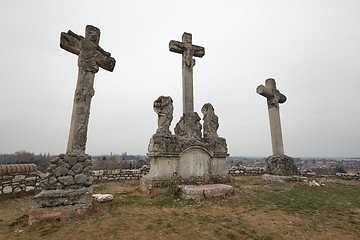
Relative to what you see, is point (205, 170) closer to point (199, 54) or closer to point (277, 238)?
point (277, 238)

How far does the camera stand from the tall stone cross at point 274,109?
35.0 feet

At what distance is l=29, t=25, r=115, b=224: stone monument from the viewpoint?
441 centimetres

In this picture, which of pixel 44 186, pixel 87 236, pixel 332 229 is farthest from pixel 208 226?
pixel 44 186

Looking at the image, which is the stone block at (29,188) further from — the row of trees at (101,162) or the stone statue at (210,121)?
the stone statue at (210,121)

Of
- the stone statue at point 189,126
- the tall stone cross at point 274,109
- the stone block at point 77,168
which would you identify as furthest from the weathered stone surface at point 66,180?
the tall stone cross at point 274,109

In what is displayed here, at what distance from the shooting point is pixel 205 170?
310 inches

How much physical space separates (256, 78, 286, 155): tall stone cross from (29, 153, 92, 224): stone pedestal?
896 cm

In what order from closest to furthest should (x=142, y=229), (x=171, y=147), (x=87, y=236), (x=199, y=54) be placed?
(x=87, y=236) < (x=142, y=229) < (x=171, y=147) < (x=199, y=54)

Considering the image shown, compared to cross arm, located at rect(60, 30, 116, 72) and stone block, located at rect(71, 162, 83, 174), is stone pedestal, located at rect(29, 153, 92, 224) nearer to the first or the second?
stone block, located at rect(71, 162, 83, 174)

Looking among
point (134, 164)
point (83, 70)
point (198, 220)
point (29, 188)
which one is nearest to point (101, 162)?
point (134, 164)

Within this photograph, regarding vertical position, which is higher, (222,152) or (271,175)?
(222,152)

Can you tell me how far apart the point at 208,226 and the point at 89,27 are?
5.79m

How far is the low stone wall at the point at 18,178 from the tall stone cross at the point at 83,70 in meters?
3.41

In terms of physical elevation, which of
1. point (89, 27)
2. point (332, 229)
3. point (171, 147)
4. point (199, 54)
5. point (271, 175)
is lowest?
point (332, 229)
